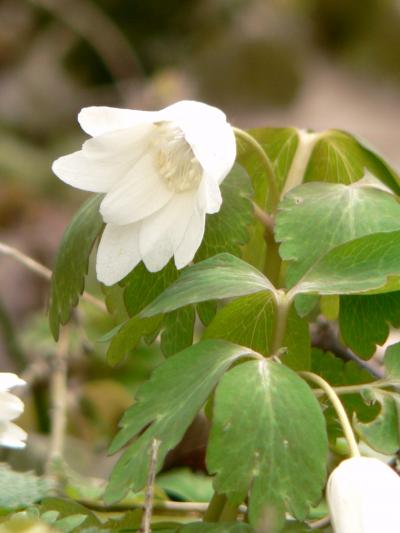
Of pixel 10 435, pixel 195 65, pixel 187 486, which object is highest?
pixel 195 65

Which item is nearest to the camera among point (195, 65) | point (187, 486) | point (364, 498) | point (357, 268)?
point (364, 498)

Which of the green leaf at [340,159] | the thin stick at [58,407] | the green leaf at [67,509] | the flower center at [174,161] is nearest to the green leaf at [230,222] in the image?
the flower center at [174,161]

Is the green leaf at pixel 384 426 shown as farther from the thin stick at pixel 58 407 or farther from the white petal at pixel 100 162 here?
the thin stick at pixel 58 407

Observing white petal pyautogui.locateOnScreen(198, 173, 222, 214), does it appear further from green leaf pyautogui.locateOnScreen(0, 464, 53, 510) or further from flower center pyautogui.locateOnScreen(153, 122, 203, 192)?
green leaf pyautogui.locateOnScreen(0, 464, 53, 510)

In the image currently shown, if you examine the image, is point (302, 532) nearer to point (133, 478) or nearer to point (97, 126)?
point (133, 478)

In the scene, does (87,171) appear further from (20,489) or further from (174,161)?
(20,489)

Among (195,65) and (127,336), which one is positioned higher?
(195,65)

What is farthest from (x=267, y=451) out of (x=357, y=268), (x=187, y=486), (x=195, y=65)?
(x=195, y=65)
